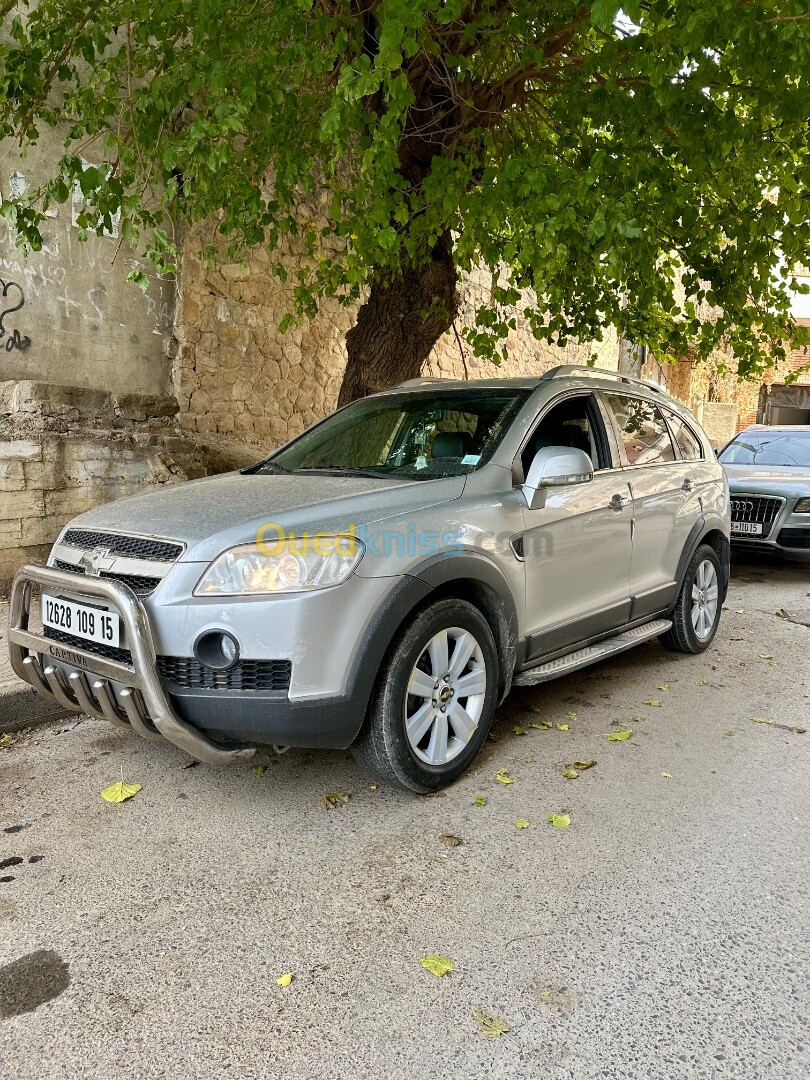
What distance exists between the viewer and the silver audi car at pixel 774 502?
27.7 feet

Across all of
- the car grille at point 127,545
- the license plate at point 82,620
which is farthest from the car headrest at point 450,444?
the license plate at point 82,620

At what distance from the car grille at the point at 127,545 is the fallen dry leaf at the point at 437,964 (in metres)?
1.65

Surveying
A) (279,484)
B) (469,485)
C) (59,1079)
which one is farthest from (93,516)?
(59,1079)

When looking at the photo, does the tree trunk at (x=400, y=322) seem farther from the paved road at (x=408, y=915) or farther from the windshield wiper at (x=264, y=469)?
the paved road at (x=408, y=915)

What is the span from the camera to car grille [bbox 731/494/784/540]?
28.1 ft

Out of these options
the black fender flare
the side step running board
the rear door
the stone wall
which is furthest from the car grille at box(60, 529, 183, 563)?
the stone wall

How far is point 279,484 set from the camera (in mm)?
3830

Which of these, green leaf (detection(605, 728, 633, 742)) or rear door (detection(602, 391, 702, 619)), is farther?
rear door (detection(602, 391, 702, 619))

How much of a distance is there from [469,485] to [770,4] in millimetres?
2591

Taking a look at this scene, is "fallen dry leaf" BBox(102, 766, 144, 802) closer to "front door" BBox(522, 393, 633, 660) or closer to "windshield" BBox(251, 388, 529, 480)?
"windshield" BBox(251, 388, 529, 480)

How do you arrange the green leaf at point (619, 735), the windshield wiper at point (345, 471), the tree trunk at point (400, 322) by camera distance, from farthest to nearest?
the tree trunk at point (400, 322), the green leaf at point (619, 735), the windshield wiper at point (345, 471)

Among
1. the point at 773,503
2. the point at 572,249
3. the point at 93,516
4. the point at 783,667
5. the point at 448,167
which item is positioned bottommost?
the point at 783,667

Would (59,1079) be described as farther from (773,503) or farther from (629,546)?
(773,503)

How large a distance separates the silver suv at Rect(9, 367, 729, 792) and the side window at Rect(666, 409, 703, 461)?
0.73 m
